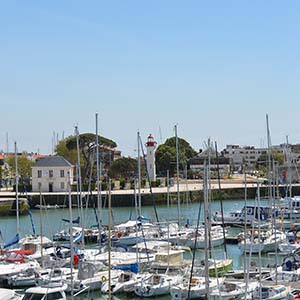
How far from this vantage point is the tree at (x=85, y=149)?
270ft

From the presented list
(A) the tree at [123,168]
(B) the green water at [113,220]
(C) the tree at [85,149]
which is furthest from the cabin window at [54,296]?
(A) the tree at [123,168]

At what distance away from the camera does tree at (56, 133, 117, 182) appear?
8225 cm

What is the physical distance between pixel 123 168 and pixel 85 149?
253 inches

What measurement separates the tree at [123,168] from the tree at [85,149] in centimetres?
278

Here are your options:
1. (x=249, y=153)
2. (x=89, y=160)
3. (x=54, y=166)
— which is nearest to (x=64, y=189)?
(x=54, y=166)

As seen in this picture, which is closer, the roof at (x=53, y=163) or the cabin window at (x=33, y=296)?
the cabin window at (x=33, y=296)

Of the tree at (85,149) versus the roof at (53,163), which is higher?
the tree at (85,149)

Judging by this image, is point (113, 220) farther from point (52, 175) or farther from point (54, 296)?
point (52, 175)

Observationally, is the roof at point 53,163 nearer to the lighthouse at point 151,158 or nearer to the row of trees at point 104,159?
the row of trees at point 104,159

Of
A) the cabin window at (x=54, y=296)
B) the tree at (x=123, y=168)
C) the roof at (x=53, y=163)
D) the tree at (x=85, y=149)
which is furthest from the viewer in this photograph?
the tree at (x=123, y=168)

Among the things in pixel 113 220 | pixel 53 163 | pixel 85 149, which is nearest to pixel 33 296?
pixel 113 220

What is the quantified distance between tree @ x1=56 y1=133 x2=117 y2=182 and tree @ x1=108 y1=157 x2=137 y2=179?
2777 mm

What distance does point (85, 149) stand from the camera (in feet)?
284

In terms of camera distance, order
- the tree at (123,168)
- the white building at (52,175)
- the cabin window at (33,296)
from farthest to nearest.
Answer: the tree at (123,168) < the white building at (52,175) < the cabin window at (33,296)
